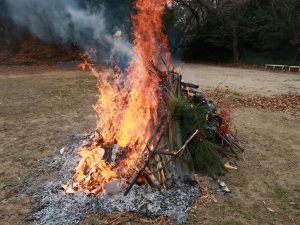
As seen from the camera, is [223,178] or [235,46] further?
[235,46]

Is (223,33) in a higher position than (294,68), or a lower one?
higher

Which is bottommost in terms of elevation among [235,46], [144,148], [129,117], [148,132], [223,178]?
[223,178]

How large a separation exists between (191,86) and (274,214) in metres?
3.71

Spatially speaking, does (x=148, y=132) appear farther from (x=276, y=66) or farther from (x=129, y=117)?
(x=276, y=66)

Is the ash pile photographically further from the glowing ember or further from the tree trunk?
the tree trunk

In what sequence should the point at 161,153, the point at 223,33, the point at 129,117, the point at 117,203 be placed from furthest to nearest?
the point at 223,33 → the point at 129,117 → the point at 161,153 → the point at 117,203

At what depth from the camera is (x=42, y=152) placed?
7184 mm

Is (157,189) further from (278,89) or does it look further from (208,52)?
(208,52)

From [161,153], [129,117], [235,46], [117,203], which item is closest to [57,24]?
[235,46]

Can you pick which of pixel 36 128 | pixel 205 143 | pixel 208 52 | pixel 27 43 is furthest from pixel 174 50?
pixel 205 143

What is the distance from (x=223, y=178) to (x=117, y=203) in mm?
2135

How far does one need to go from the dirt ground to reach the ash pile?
20 centimetres

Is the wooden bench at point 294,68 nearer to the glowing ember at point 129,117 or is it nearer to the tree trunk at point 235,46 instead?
the tree trunk at point 235,46

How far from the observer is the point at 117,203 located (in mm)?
4969
